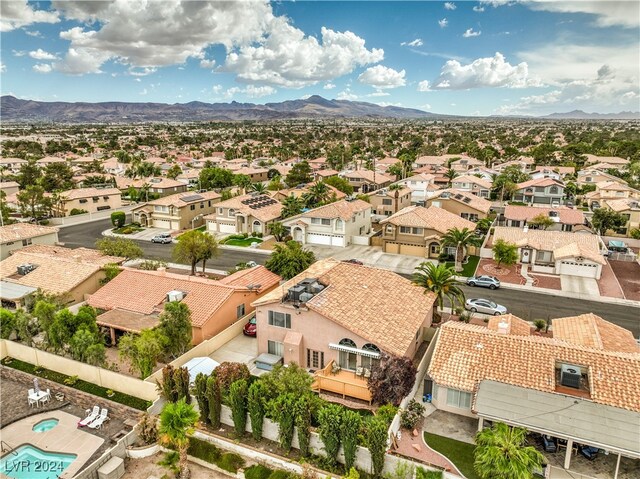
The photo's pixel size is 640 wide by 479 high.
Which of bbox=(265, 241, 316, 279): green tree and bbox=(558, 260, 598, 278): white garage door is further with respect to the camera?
bbox=(558, 260, 598, 278): white garage door

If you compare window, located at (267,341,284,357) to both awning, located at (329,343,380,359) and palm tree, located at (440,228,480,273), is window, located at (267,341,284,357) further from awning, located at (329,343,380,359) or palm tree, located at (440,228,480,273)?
palm tree, located at (440,228,480,273)

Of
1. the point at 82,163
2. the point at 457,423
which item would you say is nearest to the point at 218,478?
the point at 457,423

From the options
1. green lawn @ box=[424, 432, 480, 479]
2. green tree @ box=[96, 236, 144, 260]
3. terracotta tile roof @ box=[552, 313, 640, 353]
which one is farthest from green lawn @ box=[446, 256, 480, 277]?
green tree @ box=[96, 236, 144, 260]

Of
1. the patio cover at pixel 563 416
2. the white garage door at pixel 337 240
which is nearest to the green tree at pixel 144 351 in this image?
the patio cover at pixel 563 416

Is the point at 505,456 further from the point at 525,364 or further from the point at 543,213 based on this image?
the point at 543,213

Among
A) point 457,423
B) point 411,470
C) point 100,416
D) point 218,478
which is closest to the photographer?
point 411,470

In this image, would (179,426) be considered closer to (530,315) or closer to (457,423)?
(457,423)

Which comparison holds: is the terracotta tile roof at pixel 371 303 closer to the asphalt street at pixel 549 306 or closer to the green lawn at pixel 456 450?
the green lawn at pixel 456 450

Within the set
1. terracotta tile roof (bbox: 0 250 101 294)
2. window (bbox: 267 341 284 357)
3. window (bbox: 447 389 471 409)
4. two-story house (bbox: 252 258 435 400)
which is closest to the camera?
window (bbox: 447 389 471 409)
